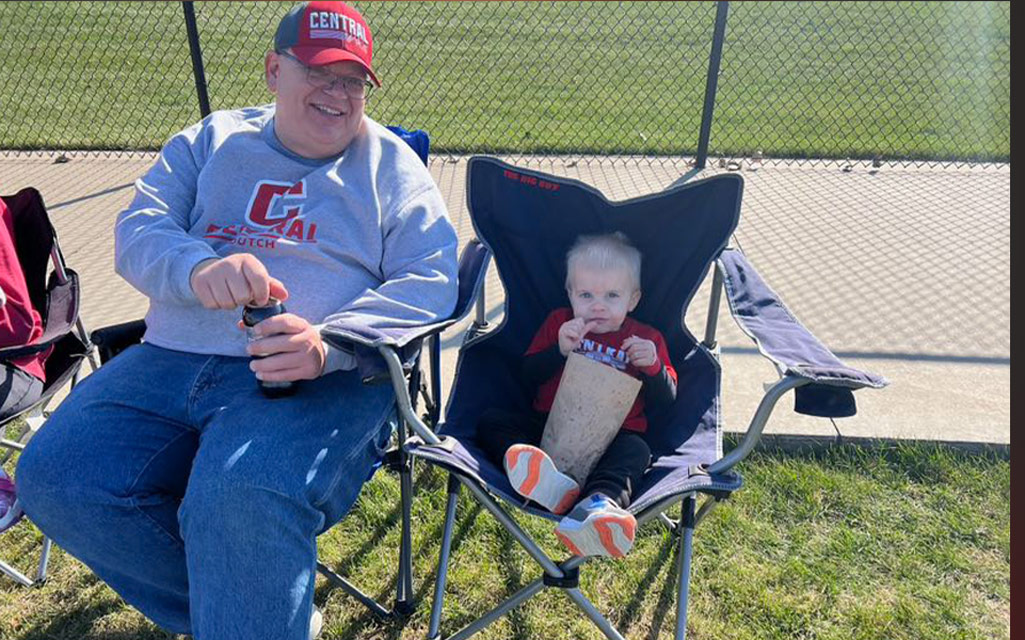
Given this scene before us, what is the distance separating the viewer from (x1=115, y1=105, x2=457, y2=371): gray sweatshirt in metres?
2.37

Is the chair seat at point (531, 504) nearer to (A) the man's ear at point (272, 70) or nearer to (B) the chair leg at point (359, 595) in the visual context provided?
(B) the chair leg at point (359, 595)

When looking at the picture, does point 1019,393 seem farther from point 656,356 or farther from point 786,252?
point 786,252

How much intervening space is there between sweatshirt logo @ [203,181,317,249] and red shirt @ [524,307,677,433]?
766mm

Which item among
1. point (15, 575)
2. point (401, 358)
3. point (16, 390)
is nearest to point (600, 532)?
point (401, 358)

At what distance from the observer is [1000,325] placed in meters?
3.93

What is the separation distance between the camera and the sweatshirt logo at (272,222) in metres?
2.45

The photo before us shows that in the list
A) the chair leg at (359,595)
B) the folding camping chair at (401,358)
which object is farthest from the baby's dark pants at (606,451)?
the chair leg at (359,595)

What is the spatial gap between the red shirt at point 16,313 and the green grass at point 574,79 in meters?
4.18

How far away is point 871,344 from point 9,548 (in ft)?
10.9

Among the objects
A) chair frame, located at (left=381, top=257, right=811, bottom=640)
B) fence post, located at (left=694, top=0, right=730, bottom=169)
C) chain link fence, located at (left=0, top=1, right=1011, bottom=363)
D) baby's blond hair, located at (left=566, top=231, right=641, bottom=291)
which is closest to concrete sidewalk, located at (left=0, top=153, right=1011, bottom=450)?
chain link fence, located at (left=0, top=1, right=1011, bottom=363)

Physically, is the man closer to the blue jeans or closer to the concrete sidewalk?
the blue jeans

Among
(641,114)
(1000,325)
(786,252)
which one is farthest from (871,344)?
(641,114)

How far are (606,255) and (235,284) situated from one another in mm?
1100

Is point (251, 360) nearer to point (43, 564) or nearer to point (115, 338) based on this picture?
point (115, 338)
